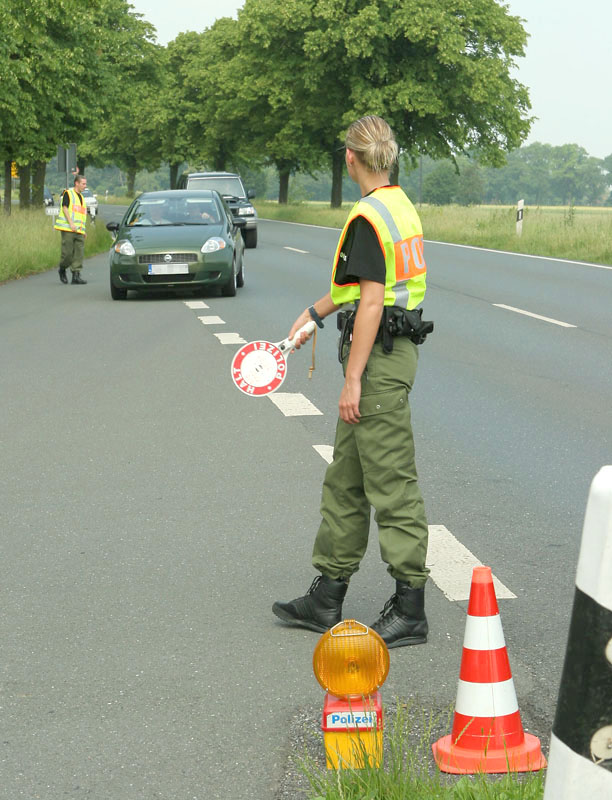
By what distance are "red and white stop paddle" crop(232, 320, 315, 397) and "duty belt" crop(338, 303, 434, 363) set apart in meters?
0.26

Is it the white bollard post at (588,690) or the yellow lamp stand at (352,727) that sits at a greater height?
the white bollard post at (588,690)

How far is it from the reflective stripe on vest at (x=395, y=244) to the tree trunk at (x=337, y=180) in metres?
54.8

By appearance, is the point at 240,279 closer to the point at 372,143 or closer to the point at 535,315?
the point at 535,315

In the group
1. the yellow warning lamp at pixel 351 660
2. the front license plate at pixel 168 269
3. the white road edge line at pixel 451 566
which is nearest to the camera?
the yellow warning lamp at pixel 351 660

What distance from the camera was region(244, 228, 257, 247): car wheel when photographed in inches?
1270

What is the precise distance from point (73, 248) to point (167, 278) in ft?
11.8

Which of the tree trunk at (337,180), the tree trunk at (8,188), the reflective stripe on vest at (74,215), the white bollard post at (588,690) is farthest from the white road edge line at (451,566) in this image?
the tree trunk at (337,180)

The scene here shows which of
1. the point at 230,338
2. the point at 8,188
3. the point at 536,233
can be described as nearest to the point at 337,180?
the point at 8,188

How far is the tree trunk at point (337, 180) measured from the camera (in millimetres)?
60000

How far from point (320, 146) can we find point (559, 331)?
52.2m

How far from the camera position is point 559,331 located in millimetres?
13969

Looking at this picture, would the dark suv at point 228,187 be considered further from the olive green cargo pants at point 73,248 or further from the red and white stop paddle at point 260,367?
the red and white stop paddle at point 260,367

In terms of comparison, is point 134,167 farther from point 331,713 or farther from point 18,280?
point 331,713

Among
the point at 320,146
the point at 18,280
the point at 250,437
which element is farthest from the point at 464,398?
the point at 320,146
